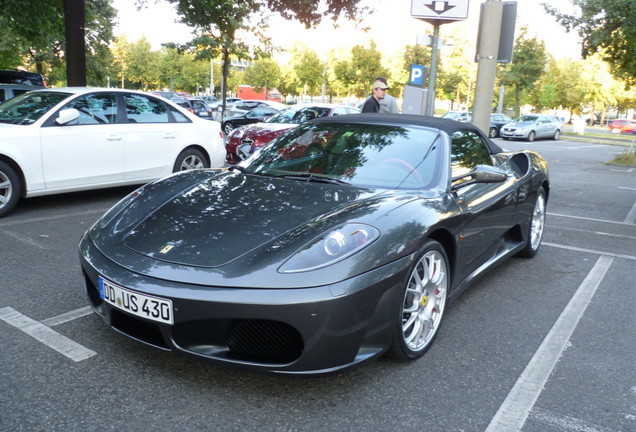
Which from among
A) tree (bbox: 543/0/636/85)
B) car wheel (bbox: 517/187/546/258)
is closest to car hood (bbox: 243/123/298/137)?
car wheel (bbox: 517/187/546/258)

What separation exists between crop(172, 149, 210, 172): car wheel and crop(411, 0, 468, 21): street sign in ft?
12.8

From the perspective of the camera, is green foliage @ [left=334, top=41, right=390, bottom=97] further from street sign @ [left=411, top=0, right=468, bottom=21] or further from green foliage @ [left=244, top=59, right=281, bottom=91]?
street sign @ [left=411, top=0, right=468, bottom=21]

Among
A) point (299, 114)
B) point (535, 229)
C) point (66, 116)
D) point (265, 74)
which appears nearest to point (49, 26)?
point (299, 114)

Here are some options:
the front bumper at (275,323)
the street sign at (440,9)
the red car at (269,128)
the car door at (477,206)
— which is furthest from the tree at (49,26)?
the front bumper at (275,323)

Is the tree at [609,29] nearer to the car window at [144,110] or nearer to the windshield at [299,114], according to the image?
the windshield at [299,114]

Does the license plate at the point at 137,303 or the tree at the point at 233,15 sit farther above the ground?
the tree at the point at 233,15

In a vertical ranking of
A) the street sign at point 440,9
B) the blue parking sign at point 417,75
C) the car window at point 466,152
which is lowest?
the car window at point 466,152

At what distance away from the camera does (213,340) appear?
8.07 feet

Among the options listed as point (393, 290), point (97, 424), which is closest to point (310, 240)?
point (393, 290)

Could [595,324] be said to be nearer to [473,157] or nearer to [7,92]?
[473,157]

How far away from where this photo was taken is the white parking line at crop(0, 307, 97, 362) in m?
2.92

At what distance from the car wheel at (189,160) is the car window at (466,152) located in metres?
4.40

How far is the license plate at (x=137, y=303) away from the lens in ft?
7.96

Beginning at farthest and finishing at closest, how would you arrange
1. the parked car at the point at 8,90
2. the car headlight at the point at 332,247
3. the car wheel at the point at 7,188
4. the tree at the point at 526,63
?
the tree at the point at 526,63
the parked car at the point at 8,90
the car wheel at the point at 7,188
the car headlight at the point at 332,247
